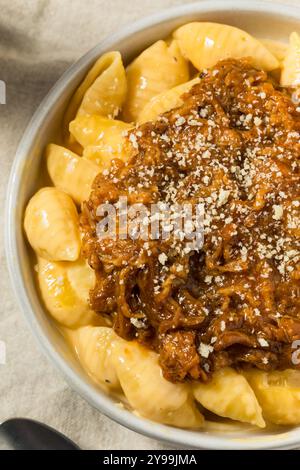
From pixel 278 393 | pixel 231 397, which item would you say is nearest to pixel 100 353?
pixel 231 397

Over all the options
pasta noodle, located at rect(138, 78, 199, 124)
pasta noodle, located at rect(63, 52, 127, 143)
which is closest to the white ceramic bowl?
pasta noodle, located at rect(63, 52, 127, 143)

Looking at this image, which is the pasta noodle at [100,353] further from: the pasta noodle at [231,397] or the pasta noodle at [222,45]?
the pasta noodle at [222,45]

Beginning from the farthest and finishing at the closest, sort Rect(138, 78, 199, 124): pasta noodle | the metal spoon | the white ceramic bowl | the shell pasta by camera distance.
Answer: the metal spoon
Rect(138, 78, 199, 124): pasta noodle
the white ceramic bowl
the shell pasta

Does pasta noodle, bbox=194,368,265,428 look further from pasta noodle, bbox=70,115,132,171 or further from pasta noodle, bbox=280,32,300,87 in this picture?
pasta noodle, bbox=280,32,300,87

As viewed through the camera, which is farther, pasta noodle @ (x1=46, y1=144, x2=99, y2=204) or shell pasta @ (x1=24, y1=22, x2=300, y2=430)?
pasta noodle @ (x1=46, y1=144, x2=99, y2=204)

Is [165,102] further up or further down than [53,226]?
further up

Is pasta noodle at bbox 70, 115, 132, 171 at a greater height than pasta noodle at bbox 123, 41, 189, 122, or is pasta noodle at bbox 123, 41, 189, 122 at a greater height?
pasta noodle at bbox 123, 41, 189, 122

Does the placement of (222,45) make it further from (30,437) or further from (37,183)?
(30,437)
